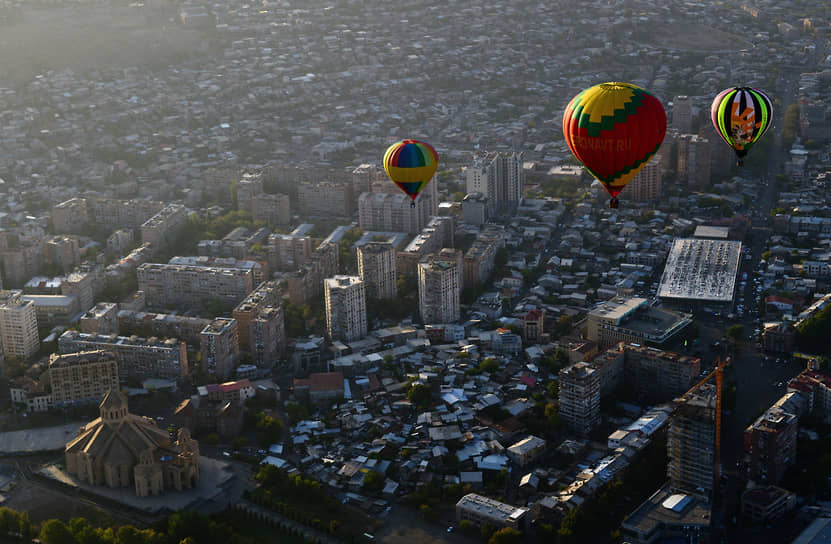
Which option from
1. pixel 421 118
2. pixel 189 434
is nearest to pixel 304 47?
pixel 421 118

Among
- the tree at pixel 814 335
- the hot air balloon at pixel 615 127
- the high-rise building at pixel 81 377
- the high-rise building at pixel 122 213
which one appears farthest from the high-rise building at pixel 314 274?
the tree at pixel 814 335

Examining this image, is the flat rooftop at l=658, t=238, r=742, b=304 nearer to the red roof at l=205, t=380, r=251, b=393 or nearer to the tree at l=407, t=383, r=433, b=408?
the tree at l=407, t=383, r=433, b=408

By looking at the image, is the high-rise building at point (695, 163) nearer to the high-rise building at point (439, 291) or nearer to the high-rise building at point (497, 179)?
the high-rise building at point (497, 179)

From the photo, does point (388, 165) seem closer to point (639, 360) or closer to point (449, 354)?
point (449, 354)

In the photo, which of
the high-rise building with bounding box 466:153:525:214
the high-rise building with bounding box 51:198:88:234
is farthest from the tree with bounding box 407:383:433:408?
the high-rise building with bounding box 51:198:88:234

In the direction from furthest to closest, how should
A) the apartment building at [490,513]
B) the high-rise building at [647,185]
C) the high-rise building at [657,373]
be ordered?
the high-rise building at [647,185] < the high-rise building at [657,373] < the apartment building at [490,513]
